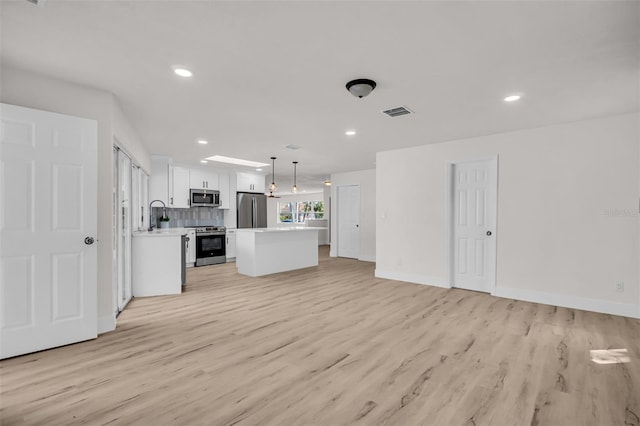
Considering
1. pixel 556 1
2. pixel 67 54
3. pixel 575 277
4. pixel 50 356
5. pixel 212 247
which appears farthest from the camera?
pixel 212 247

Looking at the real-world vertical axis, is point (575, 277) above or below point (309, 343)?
above

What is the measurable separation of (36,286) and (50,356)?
24.0 inches

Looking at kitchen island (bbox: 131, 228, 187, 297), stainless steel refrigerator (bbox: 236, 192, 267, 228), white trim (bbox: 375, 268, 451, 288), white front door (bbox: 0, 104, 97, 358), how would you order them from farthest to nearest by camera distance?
1. stainless steel refrigerator (bbox: 236, 192, 267, 228)
2. white trim (bbox: 375, 268, 451, 288)
3. kitchen island (bbox: 131, 228, 187, 297)
4. white front door (bbox: 0, 104, 97, 358)

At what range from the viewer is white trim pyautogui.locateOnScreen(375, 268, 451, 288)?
17.3ft

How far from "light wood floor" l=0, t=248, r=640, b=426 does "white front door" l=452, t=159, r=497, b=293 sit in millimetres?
948

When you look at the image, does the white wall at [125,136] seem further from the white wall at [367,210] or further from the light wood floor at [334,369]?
the white wall at [367,210]

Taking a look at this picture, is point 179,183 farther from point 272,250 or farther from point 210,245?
point 272,250

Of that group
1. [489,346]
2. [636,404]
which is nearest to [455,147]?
[489,346]

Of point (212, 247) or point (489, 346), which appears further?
point (212, 247)

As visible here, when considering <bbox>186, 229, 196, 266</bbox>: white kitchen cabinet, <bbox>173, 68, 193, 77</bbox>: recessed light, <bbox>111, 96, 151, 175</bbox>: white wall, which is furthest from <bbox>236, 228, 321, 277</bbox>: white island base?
<bbox>173, 68, 193, 77</bbox>: recessed light

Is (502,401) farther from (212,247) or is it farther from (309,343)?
(212,247)

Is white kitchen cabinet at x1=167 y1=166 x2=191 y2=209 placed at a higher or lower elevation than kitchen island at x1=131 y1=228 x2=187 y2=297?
higher

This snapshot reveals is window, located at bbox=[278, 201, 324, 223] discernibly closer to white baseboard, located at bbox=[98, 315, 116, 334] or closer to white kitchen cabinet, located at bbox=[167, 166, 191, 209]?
white kitchen cabinet, located at bbox=[167, 166, 191, 209]

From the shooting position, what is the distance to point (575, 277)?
13.5 ft
